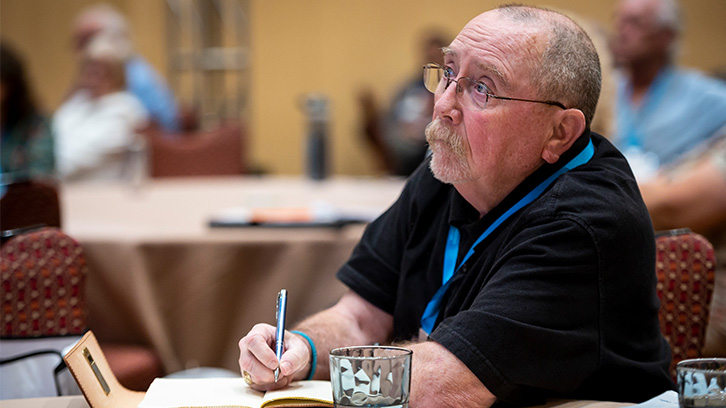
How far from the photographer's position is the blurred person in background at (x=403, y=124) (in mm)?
6679

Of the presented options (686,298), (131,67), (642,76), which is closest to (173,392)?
(686,298)

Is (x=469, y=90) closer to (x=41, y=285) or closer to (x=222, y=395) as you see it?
(x=222, y=395)

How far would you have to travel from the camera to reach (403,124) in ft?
22.9

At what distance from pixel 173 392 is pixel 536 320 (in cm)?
51

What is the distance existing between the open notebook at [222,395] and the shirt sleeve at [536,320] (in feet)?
0.67

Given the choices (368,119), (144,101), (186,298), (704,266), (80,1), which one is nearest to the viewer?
(704,266)

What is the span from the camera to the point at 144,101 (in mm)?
5277

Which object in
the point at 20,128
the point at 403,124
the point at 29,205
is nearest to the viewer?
Result: the point at 29,205

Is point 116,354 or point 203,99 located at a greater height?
point 203,99

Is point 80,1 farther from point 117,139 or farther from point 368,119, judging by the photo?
point 117,139

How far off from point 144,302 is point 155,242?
178mm

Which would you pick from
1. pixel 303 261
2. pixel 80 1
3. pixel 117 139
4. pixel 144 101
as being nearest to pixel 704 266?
pixel 303 261

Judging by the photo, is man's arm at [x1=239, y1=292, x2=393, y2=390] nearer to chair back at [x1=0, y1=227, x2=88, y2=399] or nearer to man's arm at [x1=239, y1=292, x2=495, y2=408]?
man's arm at [x1=239, y1=292, x2=495, y2=408]

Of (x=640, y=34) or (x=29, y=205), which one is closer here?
(x=29, y=205)
